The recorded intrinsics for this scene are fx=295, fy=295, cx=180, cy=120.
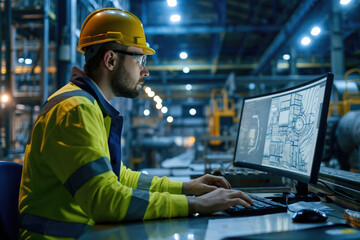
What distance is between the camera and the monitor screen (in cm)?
102

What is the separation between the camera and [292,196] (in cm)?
134

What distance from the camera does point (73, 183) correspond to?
0.90 metres

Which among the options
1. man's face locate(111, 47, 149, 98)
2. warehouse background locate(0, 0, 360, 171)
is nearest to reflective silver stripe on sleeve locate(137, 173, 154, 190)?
man's face locate(111, 47, 149, 98)

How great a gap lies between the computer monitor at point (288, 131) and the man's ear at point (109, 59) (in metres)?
0.78

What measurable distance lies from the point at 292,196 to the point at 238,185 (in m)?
0.37

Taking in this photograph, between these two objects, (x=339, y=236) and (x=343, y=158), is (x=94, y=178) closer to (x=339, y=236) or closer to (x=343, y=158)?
(x=339, y=236)

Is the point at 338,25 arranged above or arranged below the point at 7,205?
above

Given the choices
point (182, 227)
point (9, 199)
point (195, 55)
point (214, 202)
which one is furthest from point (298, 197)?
point (195, 55)

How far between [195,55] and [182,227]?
1357 centimetres

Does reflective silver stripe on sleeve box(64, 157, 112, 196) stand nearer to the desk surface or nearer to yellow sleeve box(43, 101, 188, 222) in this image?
yellow sleeve box(43, 101, 188, 222)

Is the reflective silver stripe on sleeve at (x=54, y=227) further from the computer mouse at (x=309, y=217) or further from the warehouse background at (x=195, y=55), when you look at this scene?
the warehouse background at (x=195, y=55)

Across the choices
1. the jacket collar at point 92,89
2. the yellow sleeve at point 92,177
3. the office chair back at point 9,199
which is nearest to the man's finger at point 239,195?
the yellow sleeve at point 92,177

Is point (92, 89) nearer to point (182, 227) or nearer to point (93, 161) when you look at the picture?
point (93, 161)

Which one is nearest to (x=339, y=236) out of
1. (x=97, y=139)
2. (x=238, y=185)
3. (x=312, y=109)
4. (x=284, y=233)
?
(x=284, y=233)
